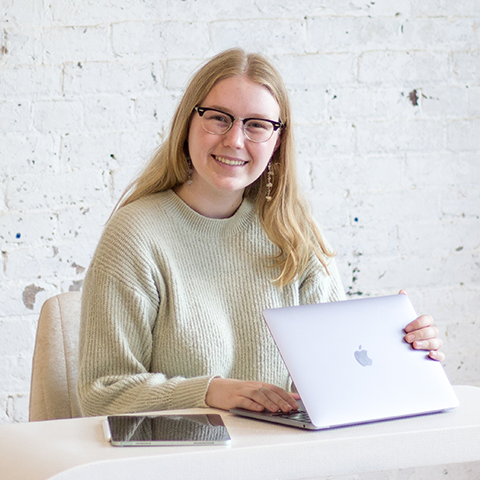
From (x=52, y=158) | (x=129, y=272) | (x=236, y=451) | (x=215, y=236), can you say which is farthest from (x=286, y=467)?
(x=52, y=158)

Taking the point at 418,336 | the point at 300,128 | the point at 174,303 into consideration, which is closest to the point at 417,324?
the point at 418,336

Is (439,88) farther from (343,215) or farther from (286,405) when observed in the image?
(286,405)

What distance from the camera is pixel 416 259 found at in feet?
6.43

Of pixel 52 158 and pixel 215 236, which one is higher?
pixel 52 158

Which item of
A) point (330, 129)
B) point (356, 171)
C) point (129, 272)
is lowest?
point (129, 272)

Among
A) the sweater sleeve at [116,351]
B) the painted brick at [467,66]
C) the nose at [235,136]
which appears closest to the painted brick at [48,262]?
the sweater sleeve at [116,351]

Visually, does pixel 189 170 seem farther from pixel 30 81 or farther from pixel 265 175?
pixel 30 81

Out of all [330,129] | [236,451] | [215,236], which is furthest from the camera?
[330,129]

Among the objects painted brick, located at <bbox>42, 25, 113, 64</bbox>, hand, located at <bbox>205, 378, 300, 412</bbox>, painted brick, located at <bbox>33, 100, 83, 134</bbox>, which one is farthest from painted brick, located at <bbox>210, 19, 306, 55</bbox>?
hand, located at <bbox>205, 378, 300, 412</bbox>

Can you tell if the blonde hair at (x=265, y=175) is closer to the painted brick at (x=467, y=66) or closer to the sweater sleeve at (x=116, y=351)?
the sweater sleeve at (x=116, y=351)

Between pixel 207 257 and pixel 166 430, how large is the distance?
1.89ft

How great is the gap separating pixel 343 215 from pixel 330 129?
0.77 feet

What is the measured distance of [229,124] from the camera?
4.17ft

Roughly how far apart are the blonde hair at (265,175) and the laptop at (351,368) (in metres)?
0.45
